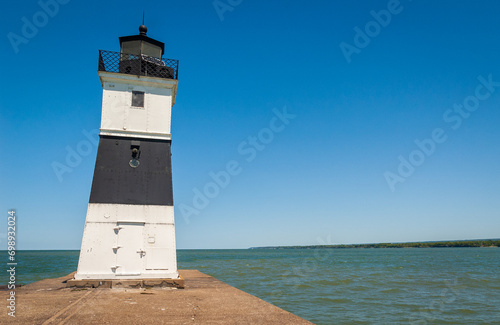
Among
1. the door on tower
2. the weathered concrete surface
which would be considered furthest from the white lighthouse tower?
the weathered concrete surface

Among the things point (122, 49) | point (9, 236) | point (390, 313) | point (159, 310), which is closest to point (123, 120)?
point (122, 49)

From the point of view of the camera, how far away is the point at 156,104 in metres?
12.9

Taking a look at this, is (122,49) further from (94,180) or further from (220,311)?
(220,311)

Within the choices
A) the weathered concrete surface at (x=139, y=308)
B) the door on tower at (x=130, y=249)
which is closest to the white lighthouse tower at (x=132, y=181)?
the door on tower at (x=130, y=249)

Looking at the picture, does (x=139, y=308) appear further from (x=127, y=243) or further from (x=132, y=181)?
(x=132, y=181)

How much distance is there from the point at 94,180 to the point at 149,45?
5.73 meters

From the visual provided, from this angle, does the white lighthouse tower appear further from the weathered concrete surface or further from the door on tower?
the weathered concrete surface

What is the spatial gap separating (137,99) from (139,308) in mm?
7560

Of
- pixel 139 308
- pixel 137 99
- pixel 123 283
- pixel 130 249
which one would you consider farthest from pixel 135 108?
pixel 139 308

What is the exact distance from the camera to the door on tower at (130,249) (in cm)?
1142

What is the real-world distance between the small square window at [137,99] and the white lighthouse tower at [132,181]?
0.03 m

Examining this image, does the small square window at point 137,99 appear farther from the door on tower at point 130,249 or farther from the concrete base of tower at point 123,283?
the concrete base of tower at point 123,283

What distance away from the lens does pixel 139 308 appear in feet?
26.1

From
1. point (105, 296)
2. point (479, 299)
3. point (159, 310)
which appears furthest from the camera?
point (479, 299)
